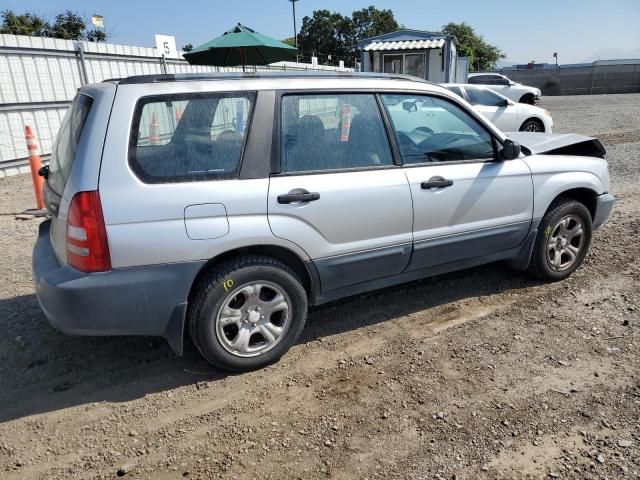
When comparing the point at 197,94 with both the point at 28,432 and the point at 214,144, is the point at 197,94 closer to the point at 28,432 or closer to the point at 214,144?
the point at 214,144

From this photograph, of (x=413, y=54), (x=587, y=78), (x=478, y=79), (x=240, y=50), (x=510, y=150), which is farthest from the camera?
(x=587, y=78)

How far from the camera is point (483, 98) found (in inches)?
456

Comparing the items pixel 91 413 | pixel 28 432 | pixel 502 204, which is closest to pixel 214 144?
pixel 91 413

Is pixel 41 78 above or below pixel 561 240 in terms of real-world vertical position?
above

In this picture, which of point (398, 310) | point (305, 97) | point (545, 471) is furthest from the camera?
point (398, 310)

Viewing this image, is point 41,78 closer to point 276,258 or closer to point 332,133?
point 332,133

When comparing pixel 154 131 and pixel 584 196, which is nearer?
pixel 154 131

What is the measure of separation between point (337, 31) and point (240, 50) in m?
75.6

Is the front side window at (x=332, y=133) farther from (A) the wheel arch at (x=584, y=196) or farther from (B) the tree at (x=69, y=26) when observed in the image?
(B) the tree at (x=69, y=26)

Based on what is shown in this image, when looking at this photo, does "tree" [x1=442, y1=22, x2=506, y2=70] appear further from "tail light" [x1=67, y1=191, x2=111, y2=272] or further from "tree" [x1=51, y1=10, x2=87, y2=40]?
"tail light" [x1=67, y1=191, x2=111, y2=272]

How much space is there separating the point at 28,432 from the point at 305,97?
8.41 feet

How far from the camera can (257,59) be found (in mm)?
10664

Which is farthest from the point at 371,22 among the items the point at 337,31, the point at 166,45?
the point at 166,45

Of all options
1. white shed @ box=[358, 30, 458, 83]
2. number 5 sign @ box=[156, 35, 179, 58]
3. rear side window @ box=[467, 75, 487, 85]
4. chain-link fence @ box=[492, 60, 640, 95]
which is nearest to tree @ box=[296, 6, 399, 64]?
chain-link fence @ box=[492, 60, 640, 95]
